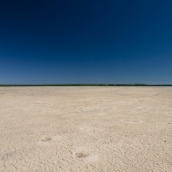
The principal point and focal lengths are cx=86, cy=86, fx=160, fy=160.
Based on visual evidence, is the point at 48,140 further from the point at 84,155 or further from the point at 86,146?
the point at 84,155

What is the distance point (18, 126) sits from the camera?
15.2 ft

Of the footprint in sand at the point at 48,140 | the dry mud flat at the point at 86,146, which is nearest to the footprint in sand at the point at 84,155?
the dry mud flat at the point at 86,146

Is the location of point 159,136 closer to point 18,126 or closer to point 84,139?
point 84,139

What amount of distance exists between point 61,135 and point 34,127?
1076 millimetres

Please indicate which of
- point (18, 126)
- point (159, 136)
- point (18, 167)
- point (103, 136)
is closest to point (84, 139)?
point (103, 136)

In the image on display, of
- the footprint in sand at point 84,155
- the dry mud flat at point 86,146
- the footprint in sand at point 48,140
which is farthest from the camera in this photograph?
the footprint in sand at point 48,140

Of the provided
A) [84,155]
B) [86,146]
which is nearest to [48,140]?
[86,146]

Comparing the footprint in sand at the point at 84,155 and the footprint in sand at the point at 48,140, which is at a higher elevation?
the footprint in sand at the point at 48,140

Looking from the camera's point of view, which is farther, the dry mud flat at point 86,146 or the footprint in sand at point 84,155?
the footprint in sand at point 84,155

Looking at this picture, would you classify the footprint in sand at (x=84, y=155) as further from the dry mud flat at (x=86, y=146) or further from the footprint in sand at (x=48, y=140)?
the footprint in sand at (x=48, y=140)

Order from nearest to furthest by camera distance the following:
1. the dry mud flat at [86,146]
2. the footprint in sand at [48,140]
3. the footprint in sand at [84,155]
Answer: the dry mud flat at [86,146] → the footprint in sand at [84,155] → the footprint in sand at [48,140]

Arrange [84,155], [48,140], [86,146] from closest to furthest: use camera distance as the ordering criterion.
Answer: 1. [84,155]
2. [86,146]
3. [48,140]

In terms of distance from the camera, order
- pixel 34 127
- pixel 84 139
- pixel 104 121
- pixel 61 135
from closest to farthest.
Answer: pixel 84 139, pixel 61 135, pixel 34 127, pixel 104 121

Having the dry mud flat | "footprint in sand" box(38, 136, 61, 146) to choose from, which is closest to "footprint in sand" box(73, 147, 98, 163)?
the dry mud flat
